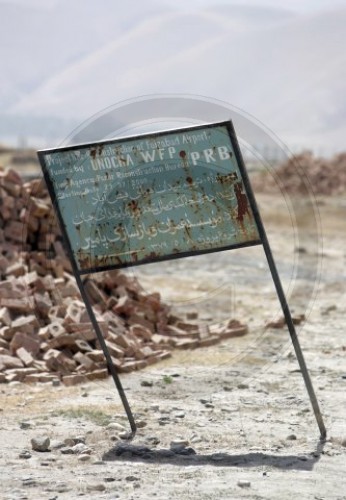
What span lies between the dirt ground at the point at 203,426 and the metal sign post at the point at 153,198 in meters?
1.00

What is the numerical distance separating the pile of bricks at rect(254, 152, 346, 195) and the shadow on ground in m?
27.1

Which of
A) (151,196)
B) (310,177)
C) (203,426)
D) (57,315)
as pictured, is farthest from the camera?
(310,177)

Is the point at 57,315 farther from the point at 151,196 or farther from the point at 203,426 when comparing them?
the point at 151,196

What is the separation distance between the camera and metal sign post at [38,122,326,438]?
6.52 meters

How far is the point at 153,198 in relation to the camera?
661 centimetres

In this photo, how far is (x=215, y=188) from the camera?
6.56m

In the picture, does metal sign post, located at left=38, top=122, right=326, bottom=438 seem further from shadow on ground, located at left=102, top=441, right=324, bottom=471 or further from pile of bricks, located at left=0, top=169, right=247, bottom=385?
pile of bricks, located at left=0, top=169, right=247, bottom=385

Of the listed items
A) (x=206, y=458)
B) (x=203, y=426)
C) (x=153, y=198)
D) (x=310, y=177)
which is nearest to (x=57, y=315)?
(x=203, y=426)

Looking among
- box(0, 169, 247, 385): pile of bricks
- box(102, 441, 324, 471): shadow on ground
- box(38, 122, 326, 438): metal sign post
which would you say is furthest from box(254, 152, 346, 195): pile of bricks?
box(102, 441, 324, 471): shadow on ground

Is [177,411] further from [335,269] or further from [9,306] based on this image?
[335,269]

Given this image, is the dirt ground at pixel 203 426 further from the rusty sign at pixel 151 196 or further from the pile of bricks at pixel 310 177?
the pile of bricks at pixel 310 177

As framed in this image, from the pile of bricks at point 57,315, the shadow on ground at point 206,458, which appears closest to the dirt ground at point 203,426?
the shadow on ground at point 206,458

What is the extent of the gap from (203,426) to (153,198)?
169 cm

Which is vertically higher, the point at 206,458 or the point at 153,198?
the point at 153,198
